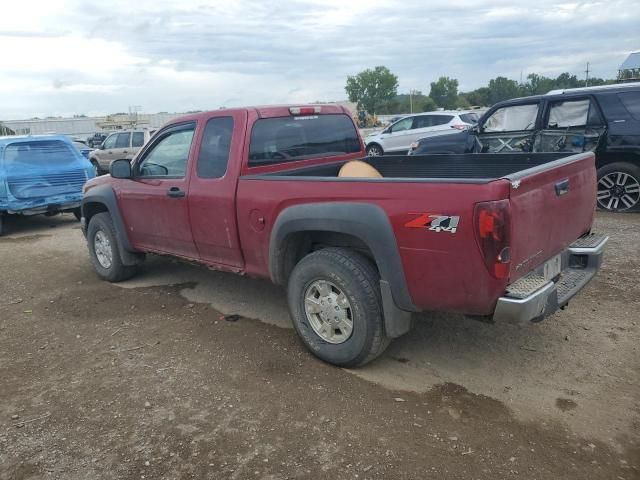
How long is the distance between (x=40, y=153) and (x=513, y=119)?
853cm

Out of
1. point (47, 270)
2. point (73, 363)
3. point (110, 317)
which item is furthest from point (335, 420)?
point (47, 270)

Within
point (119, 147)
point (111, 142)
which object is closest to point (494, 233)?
point (119, 147)

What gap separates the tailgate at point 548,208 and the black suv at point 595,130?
15.6ft

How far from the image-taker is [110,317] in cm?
511

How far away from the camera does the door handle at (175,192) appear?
477cm

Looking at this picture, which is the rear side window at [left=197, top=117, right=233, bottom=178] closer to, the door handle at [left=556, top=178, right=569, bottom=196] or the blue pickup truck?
the door handle at [left=556, top=178, right=569, bottom=196]

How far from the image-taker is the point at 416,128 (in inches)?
680

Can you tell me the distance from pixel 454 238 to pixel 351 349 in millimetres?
1158

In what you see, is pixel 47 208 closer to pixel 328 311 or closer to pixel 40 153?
pixel 40 153

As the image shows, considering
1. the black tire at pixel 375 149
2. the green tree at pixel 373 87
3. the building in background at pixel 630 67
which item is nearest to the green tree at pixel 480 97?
the green tree at pixel 373 87

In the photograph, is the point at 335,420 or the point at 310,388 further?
the point at 310,388

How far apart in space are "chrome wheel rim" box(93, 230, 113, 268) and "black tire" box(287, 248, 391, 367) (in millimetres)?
3037

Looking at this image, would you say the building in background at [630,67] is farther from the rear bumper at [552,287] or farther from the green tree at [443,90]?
the green tree at [443,90]

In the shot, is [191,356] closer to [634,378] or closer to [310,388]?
[310,388]
